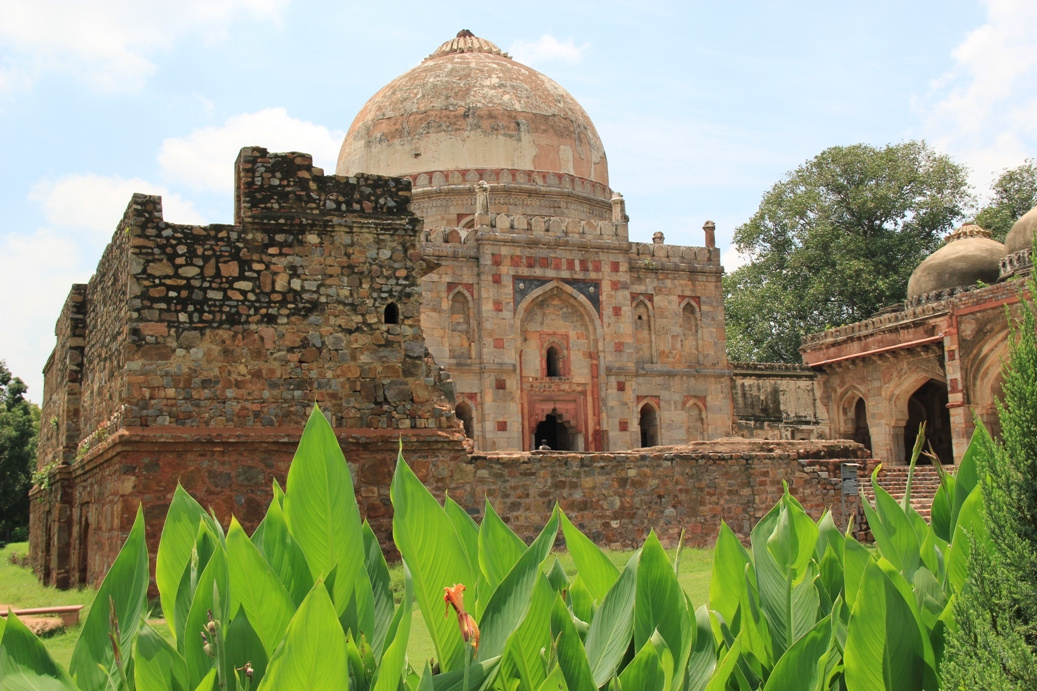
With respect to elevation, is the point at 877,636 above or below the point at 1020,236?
below

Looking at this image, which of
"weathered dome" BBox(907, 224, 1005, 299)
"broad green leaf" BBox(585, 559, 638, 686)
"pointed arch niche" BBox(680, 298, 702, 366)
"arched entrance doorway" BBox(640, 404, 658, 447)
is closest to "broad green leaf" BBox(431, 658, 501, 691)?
"broad green leaf" BBox(585, 559, 638, 686)

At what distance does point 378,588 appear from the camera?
2.70 meters

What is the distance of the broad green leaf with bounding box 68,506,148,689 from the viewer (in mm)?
2457

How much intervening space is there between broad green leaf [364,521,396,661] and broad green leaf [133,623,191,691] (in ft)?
1.68

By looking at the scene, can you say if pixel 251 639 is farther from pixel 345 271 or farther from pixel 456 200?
pixel 456 200

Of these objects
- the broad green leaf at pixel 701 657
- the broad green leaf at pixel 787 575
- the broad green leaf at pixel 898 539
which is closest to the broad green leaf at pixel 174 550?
the broad green leaf at pixel 701 657

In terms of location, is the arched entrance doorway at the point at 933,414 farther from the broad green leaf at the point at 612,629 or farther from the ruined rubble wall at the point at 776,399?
the broad green leaf at the point at 612,629

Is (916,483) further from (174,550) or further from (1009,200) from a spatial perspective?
(1009,200)

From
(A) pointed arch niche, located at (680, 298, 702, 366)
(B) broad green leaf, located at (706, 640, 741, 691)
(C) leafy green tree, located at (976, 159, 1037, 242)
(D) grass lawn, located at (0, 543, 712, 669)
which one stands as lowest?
(D) grass lawn, located at (0, 543, 712, 669)

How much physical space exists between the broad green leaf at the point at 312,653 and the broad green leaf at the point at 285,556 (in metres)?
0.45

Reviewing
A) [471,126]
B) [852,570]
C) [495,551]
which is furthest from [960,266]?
[495,551]

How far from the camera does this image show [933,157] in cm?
3434

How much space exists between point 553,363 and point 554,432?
62.2 inches

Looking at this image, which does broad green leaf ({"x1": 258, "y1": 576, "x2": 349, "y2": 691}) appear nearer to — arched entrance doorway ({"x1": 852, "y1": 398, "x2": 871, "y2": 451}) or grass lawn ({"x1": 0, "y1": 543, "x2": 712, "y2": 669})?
grass lawn ({"x1": 0, "y1": 543, "x2": 712, "y2": 669})
